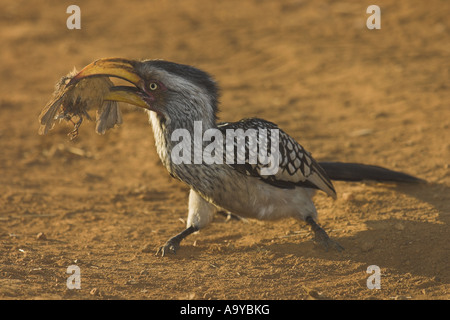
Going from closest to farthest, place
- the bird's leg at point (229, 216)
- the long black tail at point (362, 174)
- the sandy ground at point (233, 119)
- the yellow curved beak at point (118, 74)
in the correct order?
the yellow curved beak at point (118, 74) < the sandy ground at point (233, 119) < the long black tail at point (362, 174) < the bird's leg at point (229, 216)

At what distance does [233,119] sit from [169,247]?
306 centimetres

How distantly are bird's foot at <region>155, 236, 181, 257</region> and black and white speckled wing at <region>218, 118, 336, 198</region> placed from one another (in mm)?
801

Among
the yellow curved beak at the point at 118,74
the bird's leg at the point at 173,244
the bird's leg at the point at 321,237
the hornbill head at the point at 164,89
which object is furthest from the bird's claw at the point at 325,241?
the yellow curved beak at the point at 118,74

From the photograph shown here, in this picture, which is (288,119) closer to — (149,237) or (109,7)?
(149,237)

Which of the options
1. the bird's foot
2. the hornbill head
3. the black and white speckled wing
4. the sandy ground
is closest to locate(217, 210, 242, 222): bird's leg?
the sandy ground

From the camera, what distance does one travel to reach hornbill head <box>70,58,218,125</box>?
411 centimetres

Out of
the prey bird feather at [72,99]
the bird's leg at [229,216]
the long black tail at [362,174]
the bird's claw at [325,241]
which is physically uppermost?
the prey bird feather at [72,99]

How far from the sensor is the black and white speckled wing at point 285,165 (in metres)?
4.42

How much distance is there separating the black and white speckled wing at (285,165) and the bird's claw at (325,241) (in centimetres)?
37

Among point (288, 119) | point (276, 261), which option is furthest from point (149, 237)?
point (288, 119)

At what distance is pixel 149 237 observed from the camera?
16.8 ft

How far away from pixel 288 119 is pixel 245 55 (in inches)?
111

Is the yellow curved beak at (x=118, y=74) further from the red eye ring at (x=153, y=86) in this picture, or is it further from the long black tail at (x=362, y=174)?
the long black tail at (x=362, y=174)

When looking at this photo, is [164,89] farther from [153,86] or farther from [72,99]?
[72,99]
